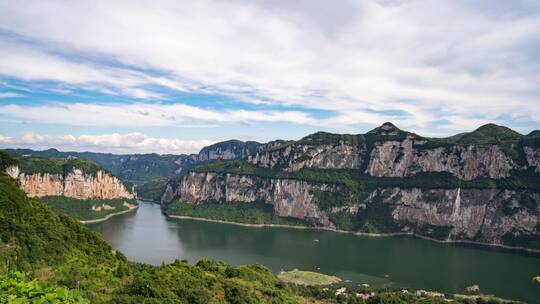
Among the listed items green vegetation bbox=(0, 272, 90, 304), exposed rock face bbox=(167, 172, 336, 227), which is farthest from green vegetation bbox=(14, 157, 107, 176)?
green vegetation bbox=(0, 272, 90, 304)

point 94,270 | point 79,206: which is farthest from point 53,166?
point 94,270

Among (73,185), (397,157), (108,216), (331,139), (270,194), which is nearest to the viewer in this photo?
(108,216)

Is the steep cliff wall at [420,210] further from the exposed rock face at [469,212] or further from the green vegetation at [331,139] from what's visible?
the green vegetation at [331,139]

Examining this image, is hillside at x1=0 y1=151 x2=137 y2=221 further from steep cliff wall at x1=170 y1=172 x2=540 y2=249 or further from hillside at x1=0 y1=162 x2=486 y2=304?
hillside at x1=0 y1=162 x2=486 y2=304

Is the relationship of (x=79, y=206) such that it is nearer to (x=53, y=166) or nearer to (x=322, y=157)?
(x=53, y=166)

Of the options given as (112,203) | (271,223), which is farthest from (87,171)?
(271,223)

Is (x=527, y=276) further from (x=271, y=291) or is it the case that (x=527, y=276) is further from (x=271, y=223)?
(x=271, y=223)
